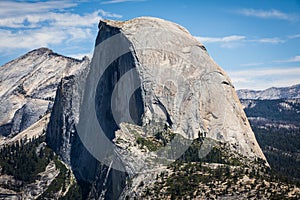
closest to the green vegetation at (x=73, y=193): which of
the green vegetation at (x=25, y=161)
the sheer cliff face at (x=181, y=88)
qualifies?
the green vegetation at (x=25, y=161)

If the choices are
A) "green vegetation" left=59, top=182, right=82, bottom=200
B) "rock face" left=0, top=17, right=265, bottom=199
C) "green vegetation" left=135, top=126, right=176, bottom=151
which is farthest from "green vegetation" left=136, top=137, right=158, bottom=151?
"green vegetation" left=59, top=182, right=82, bottom=200

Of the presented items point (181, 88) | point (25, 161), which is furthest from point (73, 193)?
point (181, 88)

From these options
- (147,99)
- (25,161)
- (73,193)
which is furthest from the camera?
(25,161)

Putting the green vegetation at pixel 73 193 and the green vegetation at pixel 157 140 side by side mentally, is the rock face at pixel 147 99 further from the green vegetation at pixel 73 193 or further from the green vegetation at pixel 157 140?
the green vegetation at pixel 73 193

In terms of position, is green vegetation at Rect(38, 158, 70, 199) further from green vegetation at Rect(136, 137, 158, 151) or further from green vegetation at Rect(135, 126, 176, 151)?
green vegetation at Rect(136, 137, 158, 151)

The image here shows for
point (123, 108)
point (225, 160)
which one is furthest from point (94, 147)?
point (225, 160)

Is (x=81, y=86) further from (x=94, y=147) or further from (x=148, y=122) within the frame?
(x=148, y=122)

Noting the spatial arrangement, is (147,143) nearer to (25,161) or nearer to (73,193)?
(73,193)

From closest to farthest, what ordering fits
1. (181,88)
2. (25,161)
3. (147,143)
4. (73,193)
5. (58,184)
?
(147,143)
(181,88)
(73,193)
(58,184)
(25,161)

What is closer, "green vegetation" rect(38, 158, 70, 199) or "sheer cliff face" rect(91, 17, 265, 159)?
"sheer cliff face" rect(91, 17, 265, 159)
